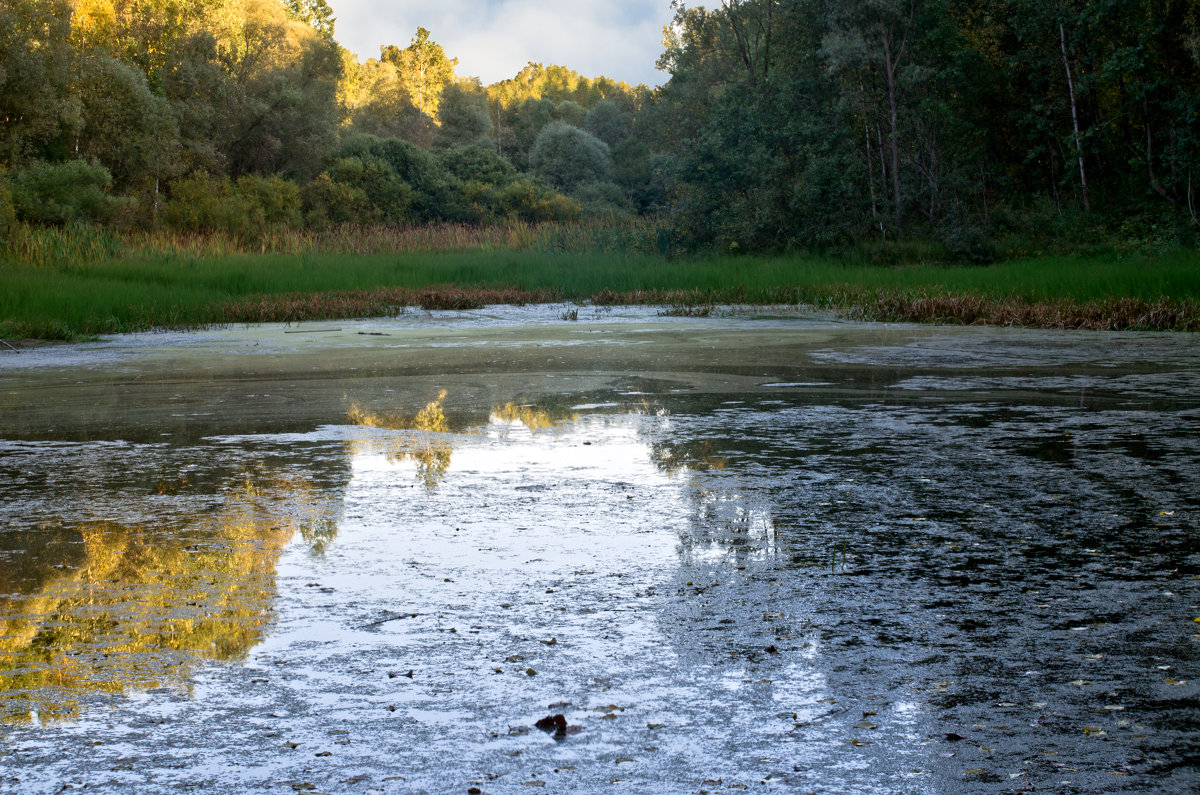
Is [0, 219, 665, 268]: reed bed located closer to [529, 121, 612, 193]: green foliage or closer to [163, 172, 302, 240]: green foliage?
[163, 172, 302, 240]: green foliage

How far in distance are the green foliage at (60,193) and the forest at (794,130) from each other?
0.23 feet

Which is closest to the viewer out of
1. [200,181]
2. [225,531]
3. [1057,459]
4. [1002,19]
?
[225,531]

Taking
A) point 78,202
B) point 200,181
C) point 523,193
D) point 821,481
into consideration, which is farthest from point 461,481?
point 523,193

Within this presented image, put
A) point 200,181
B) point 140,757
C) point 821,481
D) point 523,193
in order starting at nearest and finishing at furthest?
1. point 140,757
2. point 821,481
3. point 200,181
4. point 523,193

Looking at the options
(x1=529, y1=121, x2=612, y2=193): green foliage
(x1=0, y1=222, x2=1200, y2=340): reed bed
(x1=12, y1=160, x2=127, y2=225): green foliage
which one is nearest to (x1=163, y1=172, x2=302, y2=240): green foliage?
(x1=12, y1=160, x2=127, y2=225): green foliage

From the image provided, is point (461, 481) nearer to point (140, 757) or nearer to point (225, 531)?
point (225, 531)

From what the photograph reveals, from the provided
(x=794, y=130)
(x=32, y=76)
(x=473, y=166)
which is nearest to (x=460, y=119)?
(x=473, y=166)

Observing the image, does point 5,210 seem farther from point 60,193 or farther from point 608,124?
point 608,124

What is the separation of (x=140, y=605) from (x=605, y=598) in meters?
1.51

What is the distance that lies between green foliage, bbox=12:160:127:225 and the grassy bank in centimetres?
811

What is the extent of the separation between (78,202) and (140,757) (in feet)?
103

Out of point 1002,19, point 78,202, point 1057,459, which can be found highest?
point 1002,19

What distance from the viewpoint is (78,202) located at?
30.2 metres

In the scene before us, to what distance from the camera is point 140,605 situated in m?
3.54
